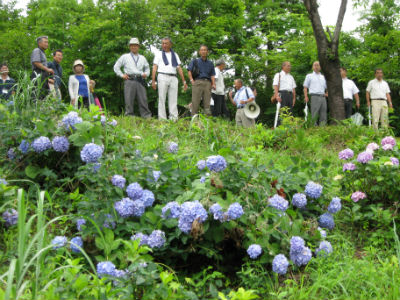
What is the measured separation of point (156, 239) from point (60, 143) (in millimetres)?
1092

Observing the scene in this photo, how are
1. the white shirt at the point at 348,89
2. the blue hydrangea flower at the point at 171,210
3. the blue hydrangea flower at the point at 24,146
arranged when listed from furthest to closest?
the white shirt at the point at 348,89, the blue hydrangea flower at the point at 24,146, the blue hydrangea flower at the point at 171,210

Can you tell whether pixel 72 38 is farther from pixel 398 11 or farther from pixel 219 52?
pixel 398 11

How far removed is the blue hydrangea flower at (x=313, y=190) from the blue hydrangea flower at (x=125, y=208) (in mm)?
1066

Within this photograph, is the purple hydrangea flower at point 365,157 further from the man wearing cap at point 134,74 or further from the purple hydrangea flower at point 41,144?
the man wearing cap at point 134,74

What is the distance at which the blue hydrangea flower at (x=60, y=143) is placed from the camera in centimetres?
284

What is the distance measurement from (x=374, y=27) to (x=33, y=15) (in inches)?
615

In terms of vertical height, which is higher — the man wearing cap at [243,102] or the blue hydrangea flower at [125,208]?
the man wearing cap at [243,102]

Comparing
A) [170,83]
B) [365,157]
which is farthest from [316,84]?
[365,157]

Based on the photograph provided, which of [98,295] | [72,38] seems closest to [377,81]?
[98,295]

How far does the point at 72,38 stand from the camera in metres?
17.7

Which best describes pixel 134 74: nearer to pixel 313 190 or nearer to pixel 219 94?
pixel 219 94

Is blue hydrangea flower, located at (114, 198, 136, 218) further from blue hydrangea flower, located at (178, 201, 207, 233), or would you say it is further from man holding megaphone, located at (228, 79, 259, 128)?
man holding megaphone, located at (228, 79, 259, 128)

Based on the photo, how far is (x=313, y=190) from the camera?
2.59 meters

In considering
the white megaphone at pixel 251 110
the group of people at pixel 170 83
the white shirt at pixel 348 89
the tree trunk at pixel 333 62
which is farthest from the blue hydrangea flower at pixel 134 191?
the white shirt at pixel 348 89
